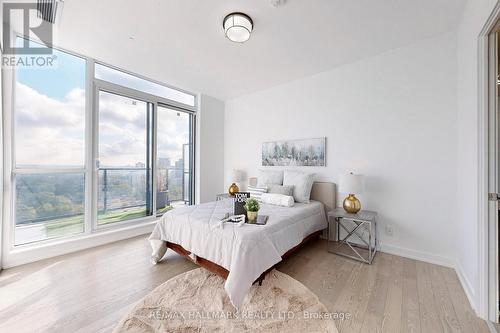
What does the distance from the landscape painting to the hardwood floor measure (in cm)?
150

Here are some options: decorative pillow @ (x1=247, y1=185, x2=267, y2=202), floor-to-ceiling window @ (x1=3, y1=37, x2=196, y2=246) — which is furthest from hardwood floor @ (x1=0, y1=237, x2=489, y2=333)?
decorative pillow @ (x1=247, y1=185, x2=267, y2=202)

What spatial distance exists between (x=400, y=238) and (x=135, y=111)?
4.58 metres

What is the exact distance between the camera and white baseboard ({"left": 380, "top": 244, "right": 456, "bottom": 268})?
7.52ft

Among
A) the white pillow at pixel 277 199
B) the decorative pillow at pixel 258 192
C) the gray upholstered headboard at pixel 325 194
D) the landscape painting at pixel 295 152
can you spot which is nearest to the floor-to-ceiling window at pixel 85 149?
the decorative pillow at pixel 258 192

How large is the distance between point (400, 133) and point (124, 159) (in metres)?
4.25

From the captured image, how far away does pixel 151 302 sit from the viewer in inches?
65.8

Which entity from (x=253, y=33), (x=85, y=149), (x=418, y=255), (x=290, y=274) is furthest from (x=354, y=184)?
(x=85, y=149)

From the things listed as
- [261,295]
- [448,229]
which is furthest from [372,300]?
[448,229]

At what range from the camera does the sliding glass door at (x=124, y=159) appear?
3.14 metres

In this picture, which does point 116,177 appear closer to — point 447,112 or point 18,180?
point 18,180

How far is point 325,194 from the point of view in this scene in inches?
124

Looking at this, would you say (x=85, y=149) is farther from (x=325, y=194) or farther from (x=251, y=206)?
(x=325, y=194)

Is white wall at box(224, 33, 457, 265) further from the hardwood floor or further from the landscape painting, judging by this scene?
the hardwood floor

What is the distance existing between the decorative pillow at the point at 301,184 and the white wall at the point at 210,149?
1963 mm
